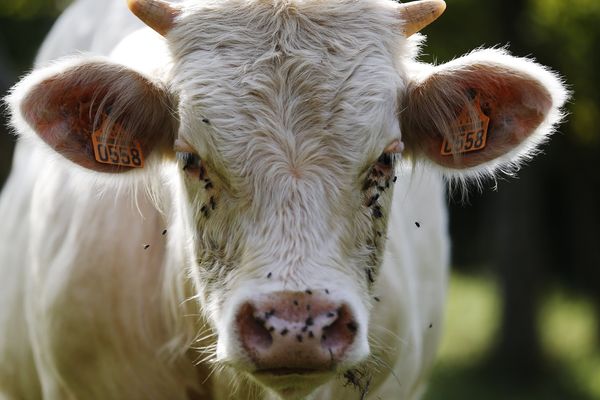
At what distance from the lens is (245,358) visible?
3670mm

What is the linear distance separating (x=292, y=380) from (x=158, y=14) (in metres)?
1.42

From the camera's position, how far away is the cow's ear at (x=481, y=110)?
4223 mm

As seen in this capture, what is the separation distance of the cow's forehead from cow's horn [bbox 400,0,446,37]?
0.30 ft

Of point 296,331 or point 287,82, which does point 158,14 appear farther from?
point 296,331

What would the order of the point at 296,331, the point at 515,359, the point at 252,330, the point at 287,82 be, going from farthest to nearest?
the point at 515,359 < the point at 287,82 < the point at 252,330 < the point at 296,331

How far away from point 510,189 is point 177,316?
889cm

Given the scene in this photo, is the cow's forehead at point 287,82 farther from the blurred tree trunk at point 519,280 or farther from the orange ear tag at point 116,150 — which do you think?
the blurred tree trunk at point 519,280

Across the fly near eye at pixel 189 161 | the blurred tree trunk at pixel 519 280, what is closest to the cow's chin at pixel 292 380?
the fly near eye at pixel 189 161

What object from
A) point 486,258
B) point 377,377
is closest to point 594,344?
point 486,258

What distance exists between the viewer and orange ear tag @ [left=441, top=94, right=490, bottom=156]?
4371 millimetres

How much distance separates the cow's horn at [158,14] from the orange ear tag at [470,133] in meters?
1.10

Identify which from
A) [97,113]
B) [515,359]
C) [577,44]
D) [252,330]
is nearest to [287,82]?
[97,113]

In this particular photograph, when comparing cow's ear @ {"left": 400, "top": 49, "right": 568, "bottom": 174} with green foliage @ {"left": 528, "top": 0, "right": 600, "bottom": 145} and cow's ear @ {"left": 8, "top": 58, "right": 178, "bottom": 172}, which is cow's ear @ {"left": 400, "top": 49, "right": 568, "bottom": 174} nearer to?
cow's ear @ {"left": 8, "top": 58, "right": 178, "bottom": 172}

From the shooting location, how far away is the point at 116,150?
172 inches
